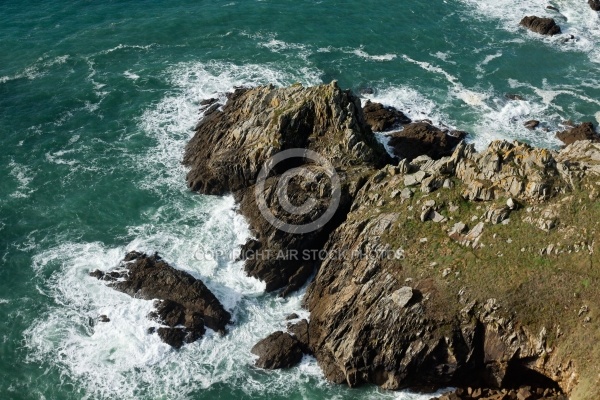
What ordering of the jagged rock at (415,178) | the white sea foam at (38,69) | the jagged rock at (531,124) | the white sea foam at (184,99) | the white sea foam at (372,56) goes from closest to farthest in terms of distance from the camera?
the jagged rock at (415,178), the white sea foam at (184,99), the jagged rock at (531,124), the white sea foam at (38,69), the white sea foam at (372,56)

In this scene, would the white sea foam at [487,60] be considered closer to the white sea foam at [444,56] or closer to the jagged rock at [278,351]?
the white sea foam at [444,56]

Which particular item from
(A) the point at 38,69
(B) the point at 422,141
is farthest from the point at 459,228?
(A) the point at 38,69

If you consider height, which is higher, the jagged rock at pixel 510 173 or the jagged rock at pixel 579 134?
the jagged rock at pixel 510 173

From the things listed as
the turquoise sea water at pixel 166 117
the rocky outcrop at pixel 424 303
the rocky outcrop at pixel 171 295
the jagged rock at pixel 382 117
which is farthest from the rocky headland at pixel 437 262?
the jagged rock at pixel 382 117

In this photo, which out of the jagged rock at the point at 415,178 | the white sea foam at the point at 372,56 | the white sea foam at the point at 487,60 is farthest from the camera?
the white sea foam at the point at 372,56

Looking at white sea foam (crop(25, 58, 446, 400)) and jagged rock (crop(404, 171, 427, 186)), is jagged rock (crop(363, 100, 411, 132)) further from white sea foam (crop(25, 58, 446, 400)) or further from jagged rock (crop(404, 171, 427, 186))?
white sea foam (crop(25, 58, 446, 400))

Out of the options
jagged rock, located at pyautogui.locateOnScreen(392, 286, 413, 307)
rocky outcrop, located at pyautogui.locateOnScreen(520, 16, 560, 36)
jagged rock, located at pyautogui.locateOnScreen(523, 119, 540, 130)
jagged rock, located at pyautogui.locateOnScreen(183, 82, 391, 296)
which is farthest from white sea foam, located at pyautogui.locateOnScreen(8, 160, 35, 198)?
rocky outcrop, located at pyautogui.locateOnScreen(520, 16, 560, 36)

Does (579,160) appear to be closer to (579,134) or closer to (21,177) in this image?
(579,134)
